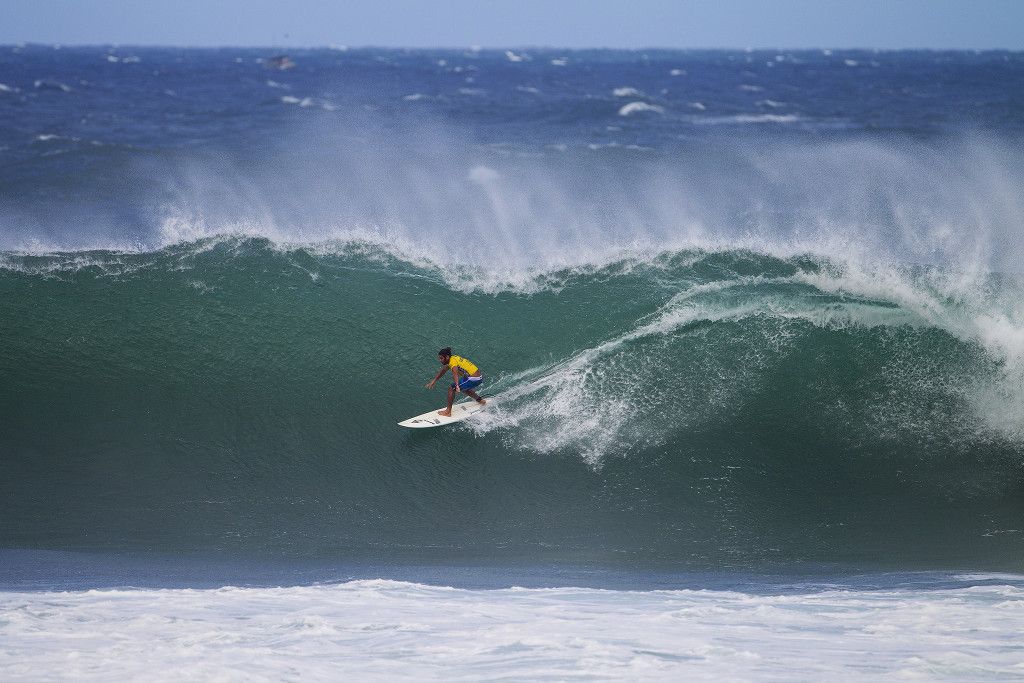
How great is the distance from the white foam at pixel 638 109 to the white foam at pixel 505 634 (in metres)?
34.7

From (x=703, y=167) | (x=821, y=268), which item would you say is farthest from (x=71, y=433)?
(x=703, y=167)

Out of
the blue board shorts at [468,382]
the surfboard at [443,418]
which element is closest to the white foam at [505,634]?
the surfboard at [443,418]

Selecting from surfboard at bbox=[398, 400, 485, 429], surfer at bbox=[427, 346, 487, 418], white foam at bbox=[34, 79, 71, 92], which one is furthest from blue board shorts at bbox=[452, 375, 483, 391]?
white foam at bbox=[34, 79, 71, 92]

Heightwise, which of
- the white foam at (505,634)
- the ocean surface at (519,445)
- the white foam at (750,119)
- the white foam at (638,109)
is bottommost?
the white foam at (505,634)

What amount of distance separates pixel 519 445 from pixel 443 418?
34.6 inches

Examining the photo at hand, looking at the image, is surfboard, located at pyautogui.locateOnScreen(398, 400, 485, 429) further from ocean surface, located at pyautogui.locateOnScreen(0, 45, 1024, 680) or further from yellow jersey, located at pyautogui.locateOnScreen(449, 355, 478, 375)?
yellow jersey, located at pyautogui.locateOnScreen(449, 355, 478, 375)

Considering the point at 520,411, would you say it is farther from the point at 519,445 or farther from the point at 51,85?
the point at 51,85

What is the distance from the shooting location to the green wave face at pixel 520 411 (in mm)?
8562

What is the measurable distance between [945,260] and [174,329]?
10.5 m

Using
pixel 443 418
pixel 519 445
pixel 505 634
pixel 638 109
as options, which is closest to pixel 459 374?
pixel 443 418

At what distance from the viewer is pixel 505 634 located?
22.8 ft

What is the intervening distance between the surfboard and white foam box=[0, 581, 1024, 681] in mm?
2518

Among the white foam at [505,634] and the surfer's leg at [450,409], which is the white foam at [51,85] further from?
the white foam at [505,634]

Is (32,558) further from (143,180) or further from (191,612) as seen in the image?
(143,180)
